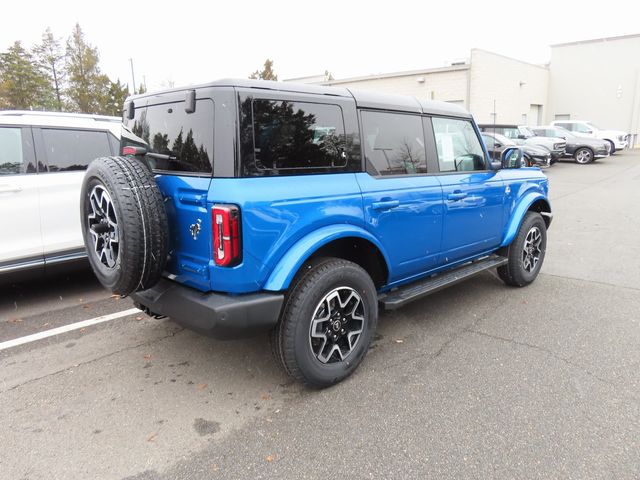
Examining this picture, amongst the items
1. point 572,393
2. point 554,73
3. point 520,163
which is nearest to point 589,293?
point 520,163

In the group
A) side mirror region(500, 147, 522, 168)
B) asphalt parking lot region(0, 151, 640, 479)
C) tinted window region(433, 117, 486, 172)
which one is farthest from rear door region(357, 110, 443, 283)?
side mirror region(500, 147, 522, 168)

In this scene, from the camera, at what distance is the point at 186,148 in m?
2.86

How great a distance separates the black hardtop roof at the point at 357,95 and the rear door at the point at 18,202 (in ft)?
5.42

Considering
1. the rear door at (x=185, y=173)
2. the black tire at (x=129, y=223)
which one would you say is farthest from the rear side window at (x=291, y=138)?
the black tire at (x=129, y=223)

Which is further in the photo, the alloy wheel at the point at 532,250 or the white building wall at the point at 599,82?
the white building wall at the point at 599,82

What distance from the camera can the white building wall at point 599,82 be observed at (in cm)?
3180

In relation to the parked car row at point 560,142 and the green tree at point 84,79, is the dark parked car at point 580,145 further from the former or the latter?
the green tree at point 84,79

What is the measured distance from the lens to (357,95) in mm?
3363

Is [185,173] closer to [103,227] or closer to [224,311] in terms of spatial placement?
[103,227]

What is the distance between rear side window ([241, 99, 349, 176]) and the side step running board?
113 cm

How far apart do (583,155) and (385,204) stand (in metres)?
22.0

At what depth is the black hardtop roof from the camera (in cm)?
272

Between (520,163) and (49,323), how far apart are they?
5030 millimetres

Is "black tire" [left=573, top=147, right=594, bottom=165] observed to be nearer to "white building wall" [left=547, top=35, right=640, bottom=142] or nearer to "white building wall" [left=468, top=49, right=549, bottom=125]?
"white building wall" [left=468, top=49, right=549, bottom=125]
